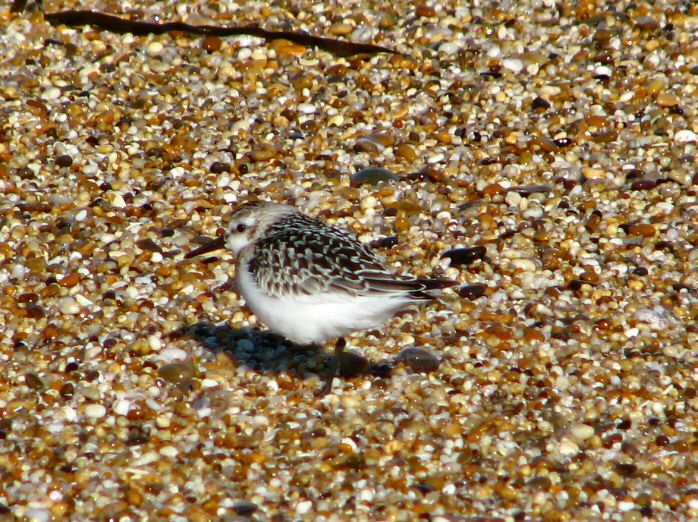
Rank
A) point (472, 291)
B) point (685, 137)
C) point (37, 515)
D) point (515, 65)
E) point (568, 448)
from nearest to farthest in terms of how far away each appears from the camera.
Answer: point (37, 515) < point (568, 448) < point (472, 291) < point (685, 137) < point (515, 65)

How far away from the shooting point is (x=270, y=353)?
620 centimetres

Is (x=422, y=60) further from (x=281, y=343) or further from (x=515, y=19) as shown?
(x=281, y=343)

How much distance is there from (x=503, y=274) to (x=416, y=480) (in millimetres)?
1930

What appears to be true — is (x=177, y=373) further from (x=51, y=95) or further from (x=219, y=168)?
(x=51, y=95)

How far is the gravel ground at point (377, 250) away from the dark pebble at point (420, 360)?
18mm

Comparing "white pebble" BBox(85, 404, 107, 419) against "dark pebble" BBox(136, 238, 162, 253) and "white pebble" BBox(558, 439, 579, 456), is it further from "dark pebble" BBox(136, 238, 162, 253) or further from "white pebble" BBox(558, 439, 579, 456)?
"white pebble" BBox(558, 439, 579, 456)

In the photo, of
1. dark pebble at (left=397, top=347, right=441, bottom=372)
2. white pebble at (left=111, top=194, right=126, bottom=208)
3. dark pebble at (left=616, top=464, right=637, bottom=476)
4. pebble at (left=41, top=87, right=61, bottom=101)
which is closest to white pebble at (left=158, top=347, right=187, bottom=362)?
dark pebble at (left=397, top=347, right=441, bottom=372)

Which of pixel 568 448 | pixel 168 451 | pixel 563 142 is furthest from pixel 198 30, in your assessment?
pixel 568 448

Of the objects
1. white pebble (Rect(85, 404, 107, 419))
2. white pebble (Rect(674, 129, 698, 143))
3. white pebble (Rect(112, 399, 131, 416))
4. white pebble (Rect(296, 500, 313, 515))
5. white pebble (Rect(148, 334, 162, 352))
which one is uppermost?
white pebble (Rect(674, 129, 698, 143))

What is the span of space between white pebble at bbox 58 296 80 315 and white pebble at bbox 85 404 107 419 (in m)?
0.88

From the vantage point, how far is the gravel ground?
517 cm

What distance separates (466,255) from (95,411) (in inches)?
101

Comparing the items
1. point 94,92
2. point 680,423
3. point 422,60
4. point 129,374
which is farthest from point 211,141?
point 680,423

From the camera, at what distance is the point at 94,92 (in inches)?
323
